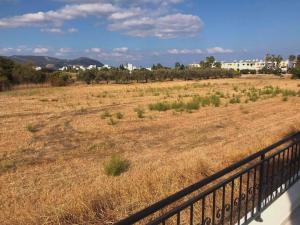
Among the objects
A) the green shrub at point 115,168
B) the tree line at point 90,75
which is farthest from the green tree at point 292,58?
the green shrub at point 115,168

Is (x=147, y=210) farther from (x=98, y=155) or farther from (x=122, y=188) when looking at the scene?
(x=98, y=155)

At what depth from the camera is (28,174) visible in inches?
382

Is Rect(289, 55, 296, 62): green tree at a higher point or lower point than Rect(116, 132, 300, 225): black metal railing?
higher

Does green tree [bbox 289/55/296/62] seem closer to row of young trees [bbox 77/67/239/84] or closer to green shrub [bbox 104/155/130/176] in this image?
row of young trees [bbox 77/67/239/84]

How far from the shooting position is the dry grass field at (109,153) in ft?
19.0

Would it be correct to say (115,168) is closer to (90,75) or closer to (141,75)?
(90,75)

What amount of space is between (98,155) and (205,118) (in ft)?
30.9

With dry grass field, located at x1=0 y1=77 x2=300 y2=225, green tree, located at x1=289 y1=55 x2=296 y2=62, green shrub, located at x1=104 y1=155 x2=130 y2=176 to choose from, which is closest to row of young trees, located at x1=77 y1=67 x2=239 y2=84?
dry grass field, located at x1=0 y1=77 x2=300 y2=225

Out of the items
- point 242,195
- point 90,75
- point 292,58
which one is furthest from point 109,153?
point 292,58

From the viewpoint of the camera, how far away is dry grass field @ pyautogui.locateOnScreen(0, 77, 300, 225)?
5.80m

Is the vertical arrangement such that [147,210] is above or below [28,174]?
above

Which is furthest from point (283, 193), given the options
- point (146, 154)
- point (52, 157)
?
point (52, 157)

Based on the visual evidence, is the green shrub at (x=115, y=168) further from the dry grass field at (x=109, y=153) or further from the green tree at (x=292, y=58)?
the green tree at (x=292, y=58)

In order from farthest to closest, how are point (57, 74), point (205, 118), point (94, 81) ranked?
point (94, 81) < point (57, 74) < point (205, 118)
